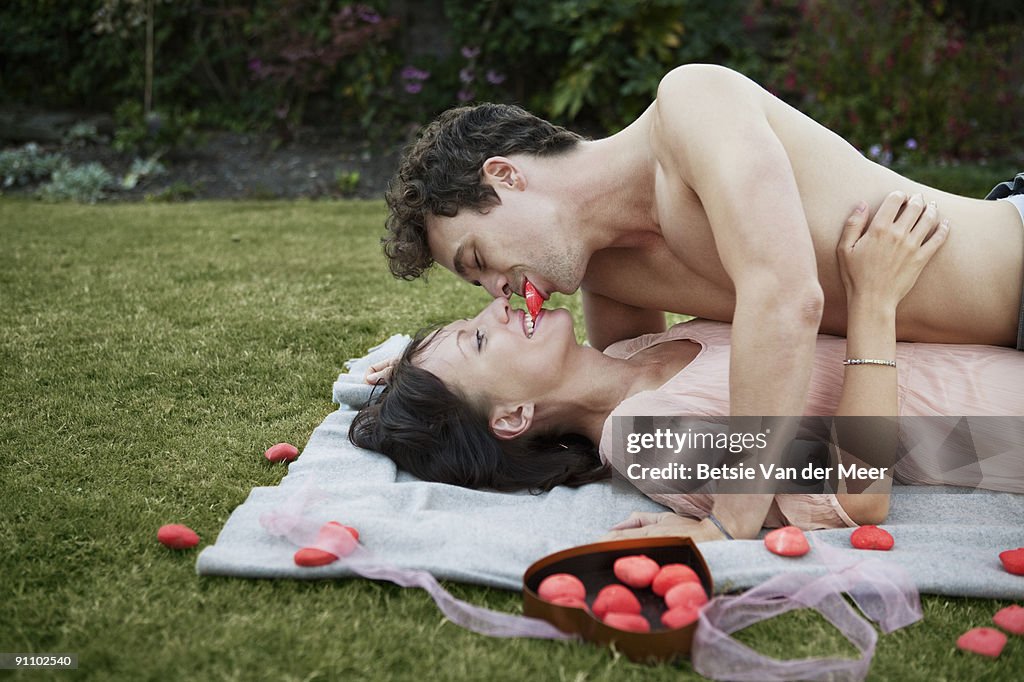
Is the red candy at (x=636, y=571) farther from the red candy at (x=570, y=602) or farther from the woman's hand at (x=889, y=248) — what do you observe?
the woman's hand at (x=889, y=248)

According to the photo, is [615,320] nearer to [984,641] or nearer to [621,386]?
[621,386]

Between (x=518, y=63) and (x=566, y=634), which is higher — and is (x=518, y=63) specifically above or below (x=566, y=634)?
above

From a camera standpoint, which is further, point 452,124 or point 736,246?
point 452,124

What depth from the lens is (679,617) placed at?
1.93 meters

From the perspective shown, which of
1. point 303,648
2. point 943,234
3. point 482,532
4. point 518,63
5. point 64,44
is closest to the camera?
point 303,648

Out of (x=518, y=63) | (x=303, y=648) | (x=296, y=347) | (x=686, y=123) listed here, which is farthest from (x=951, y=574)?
(x=518, y=63)

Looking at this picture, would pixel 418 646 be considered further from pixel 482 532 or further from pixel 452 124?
pixel 452 124

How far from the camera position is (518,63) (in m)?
8.17

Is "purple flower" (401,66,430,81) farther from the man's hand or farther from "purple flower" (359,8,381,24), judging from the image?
the man's hand

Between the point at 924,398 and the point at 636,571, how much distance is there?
45.1 inches

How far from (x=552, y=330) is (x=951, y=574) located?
127 centimetres

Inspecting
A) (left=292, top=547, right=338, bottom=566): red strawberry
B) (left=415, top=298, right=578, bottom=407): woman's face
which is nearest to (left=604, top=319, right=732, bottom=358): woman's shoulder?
(left=415, top=298, right=578, bottom=407): woman's face

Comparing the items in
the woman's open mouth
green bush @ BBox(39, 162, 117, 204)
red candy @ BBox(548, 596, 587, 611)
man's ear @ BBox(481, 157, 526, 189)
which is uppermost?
man's ear @ BBox(481, 157, 526, 189)

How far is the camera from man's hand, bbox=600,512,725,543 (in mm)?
2391
